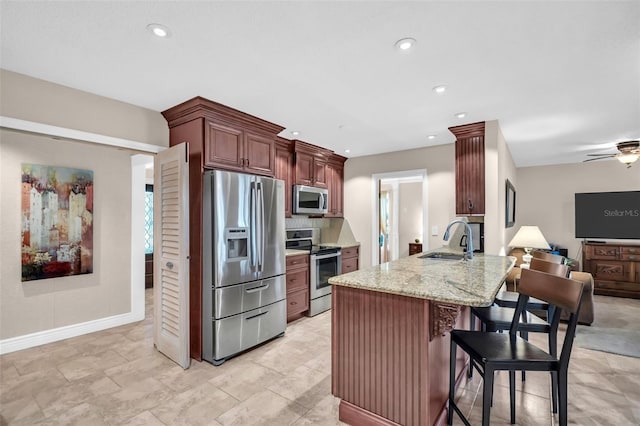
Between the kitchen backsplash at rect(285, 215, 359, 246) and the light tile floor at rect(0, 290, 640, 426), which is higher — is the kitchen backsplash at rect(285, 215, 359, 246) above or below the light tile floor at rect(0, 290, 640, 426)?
above

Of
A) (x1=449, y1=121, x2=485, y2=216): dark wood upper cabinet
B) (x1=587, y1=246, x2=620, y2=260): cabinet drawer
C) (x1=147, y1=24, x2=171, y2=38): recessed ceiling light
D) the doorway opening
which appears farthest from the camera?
the doorway opening

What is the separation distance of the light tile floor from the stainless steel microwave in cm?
194

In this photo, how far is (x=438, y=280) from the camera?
1938 millimetres

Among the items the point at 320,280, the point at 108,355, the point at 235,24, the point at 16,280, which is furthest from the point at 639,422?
the point at 16,280

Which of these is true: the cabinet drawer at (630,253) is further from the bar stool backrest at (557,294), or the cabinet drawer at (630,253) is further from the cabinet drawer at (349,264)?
the bar stool backrest at (557,294)

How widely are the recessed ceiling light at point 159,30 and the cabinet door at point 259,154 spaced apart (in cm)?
146

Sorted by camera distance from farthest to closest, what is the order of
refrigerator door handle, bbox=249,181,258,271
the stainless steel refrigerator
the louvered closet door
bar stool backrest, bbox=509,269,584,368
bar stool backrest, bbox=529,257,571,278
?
refrigerator door handle, bbox=249,181,258,271 < the stainless steel refrigerator < the louvered closet door < bar stool backrest, bbox=529,257,571,278 < bar stool backrest, bbox=509,269,584,368

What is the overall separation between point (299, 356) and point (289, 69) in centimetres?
255

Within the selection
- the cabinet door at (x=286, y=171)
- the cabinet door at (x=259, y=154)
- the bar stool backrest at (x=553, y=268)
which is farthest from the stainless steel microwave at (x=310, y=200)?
the bar stool backrest at (x=553, y=268)

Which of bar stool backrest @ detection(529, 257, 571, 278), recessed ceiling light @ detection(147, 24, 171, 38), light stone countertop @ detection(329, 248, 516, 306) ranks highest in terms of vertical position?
recessed ceiling light @ detection(147, 24, 171, 38)

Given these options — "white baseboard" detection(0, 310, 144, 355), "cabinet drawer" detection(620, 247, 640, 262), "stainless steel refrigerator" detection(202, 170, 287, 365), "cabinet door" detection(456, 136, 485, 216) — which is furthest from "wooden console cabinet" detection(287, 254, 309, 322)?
"cabinet drawer" detection(620, 247, 640, 262)

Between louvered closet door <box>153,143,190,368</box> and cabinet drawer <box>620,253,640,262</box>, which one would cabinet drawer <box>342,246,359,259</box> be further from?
cabinet drawer <box>620,253,640,262</box>

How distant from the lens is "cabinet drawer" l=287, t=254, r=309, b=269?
12.6ft

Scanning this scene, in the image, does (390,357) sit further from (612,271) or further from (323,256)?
(612,271)
